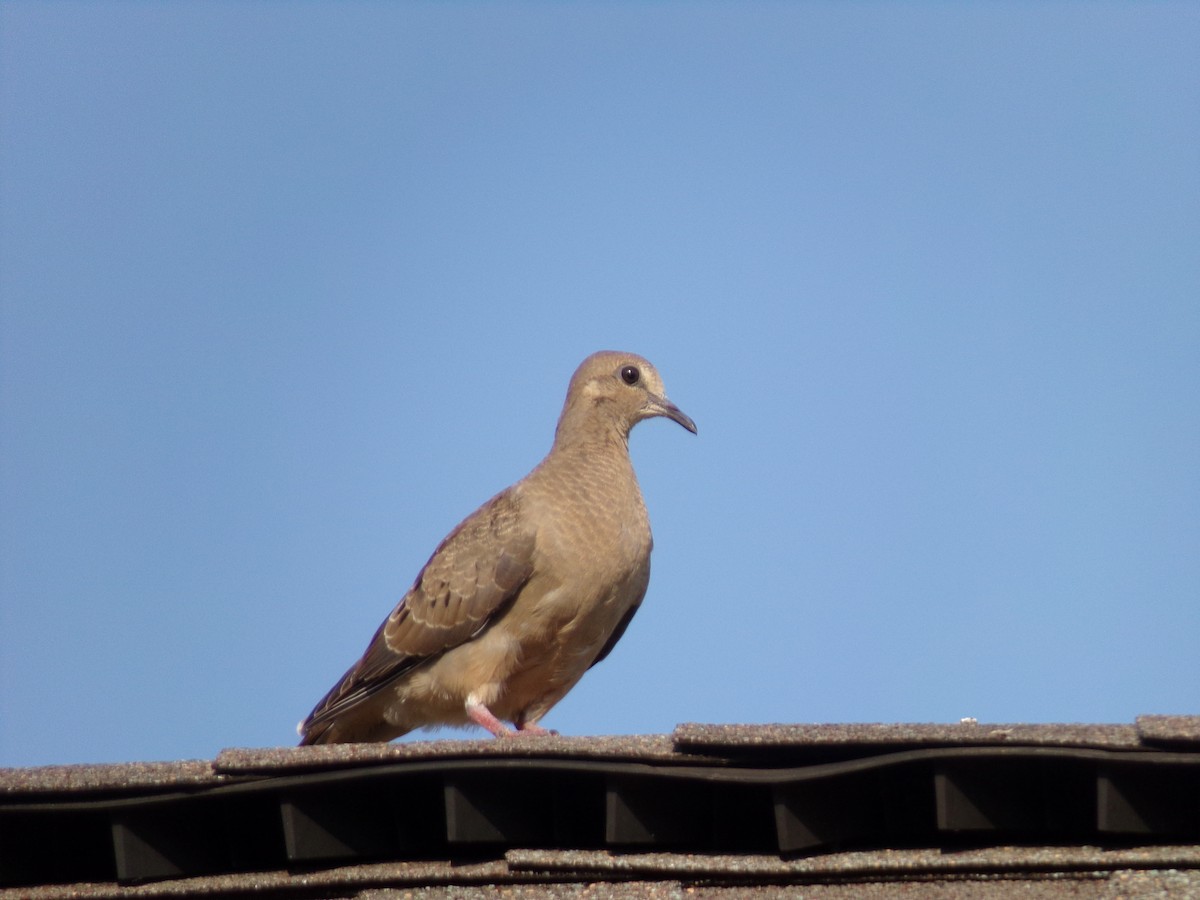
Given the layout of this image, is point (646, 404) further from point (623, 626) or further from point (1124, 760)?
point (1124, 760)

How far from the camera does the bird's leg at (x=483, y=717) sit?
6.89m

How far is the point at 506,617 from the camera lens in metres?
7.10

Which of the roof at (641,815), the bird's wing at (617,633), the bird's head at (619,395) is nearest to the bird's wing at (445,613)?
the bird's wing at (617,633)

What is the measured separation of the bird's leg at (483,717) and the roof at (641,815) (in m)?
2.61

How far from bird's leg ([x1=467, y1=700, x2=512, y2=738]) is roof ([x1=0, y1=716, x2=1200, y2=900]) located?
2.61 metres

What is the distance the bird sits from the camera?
23.2 ft

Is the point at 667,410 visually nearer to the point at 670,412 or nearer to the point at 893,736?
the point at 670,412

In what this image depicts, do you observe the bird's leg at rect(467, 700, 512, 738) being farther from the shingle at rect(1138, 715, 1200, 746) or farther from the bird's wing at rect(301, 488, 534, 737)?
the shingle at rect(1138, 715, 1200, 746)

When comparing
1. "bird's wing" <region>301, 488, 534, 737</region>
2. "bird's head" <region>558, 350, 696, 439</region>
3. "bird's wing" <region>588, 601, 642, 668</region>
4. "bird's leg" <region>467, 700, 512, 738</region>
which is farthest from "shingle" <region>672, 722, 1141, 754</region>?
"bird's head" <region>558, 350, 696, 439</region>

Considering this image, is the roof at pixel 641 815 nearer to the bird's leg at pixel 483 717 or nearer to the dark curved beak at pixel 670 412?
the bird's leg at pixel 483 717

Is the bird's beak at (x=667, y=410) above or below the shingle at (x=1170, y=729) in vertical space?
above

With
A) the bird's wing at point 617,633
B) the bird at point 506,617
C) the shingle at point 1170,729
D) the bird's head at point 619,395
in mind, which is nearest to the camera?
the shingle at point 1170,729

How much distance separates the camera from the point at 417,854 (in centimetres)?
423

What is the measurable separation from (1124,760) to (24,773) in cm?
295
